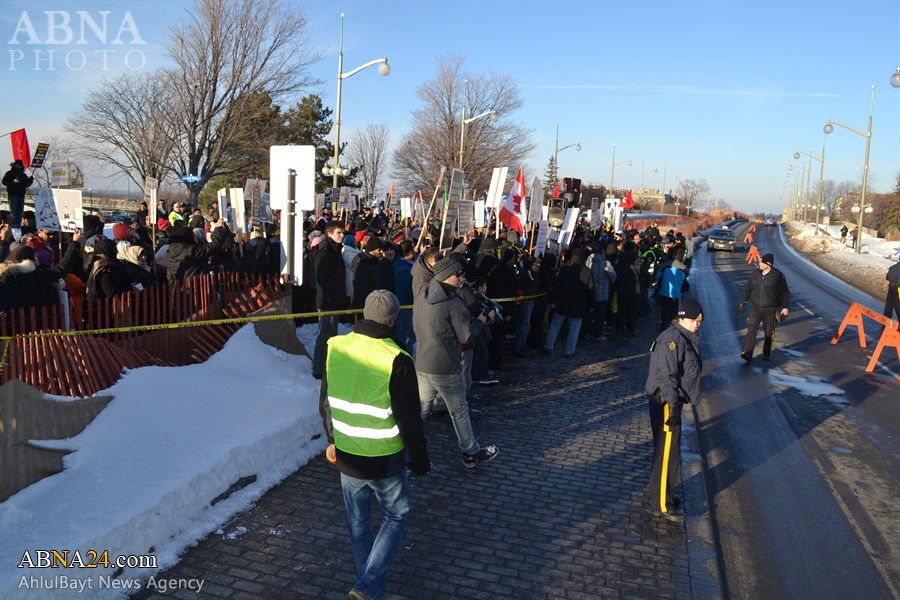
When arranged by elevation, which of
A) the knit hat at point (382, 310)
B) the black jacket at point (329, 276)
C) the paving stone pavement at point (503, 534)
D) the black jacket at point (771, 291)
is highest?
the knit hat at point (382, 310)

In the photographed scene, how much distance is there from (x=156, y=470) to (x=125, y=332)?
80.4 inches

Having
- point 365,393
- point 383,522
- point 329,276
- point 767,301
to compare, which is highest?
point 329,276

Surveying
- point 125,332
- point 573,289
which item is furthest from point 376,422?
point 573,289

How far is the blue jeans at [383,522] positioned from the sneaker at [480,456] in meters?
2.57

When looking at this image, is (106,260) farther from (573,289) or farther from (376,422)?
(573,289)

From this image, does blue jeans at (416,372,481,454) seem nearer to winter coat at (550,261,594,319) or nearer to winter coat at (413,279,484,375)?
winter coat at (413,279,484,375)

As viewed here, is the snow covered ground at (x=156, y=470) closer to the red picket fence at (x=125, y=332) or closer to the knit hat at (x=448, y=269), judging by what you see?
the red picket fence at (x=125, y=332)

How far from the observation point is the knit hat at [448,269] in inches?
264

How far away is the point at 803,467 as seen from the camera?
24.6 ft

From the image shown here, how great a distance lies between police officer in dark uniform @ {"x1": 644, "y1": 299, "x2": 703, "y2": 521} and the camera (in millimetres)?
6086

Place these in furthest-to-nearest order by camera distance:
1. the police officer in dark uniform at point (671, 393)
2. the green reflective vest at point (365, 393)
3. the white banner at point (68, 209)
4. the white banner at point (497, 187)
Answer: the white banner at point (497, 187) < the white banner at point (68, 209) < the police officer in dark uniform at point (671, 393) < the green reflective vest at point (365, 393)

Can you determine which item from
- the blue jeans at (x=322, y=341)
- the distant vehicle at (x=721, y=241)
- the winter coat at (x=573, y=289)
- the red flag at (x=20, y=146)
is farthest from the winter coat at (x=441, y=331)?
the distant vehicle at (x=721, y=241)

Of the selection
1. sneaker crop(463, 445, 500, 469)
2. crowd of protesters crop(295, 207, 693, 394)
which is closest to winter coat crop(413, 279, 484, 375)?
crowd of protesters crop(295, 207, 693, 394)

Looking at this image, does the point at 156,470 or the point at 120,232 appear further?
the point at 120,232
